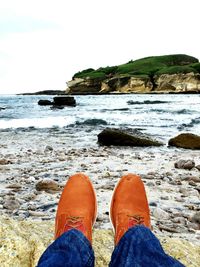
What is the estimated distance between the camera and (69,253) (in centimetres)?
165

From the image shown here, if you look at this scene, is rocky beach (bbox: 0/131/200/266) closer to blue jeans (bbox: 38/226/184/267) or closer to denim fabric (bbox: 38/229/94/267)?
blue jeans (bbox: 38/226/184/267)

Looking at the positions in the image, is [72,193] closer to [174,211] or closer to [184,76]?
[174,211]

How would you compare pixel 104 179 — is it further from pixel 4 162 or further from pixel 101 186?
pixel 4 162

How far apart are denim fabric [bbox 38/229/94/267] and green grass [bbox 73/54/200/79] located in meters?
78.5

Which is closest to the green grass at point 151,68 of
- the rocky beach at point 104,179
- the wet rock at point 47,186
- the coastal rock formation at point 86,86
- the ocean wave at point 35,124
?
the coastal rock formation at point 86,86

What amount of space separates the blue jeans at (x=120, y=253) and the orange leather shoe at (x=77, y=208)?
0.80ft

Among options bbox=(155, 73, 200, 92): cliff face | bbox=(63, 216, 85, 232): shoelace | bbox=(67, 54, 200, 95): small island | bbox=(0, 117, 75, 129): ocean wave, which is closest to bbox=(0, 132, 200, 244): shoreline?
bbox=(63, 216, 85, 232): shoelace

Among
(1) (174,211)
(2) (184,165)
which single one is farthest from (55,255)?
(2) (184,165)

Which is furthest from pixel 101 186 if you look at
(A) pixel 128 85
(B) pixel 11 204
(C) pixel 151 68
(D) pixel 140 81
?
(C) pixel 151 68

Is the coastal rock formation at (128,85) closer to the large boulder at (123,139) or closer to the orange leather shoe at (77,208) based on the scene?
→ the large boulder at (123,139)

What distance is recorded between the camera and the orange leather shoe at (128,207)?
7.25 feet

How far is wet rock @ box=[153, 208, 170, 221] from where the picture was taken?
290cm

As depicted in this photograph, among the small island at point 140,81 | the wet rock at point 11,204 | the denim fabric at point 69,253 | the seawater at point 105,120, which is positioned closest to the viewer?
the denim fabric at point 69,253

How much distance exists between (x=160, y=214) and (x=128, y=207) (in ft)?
2.01
